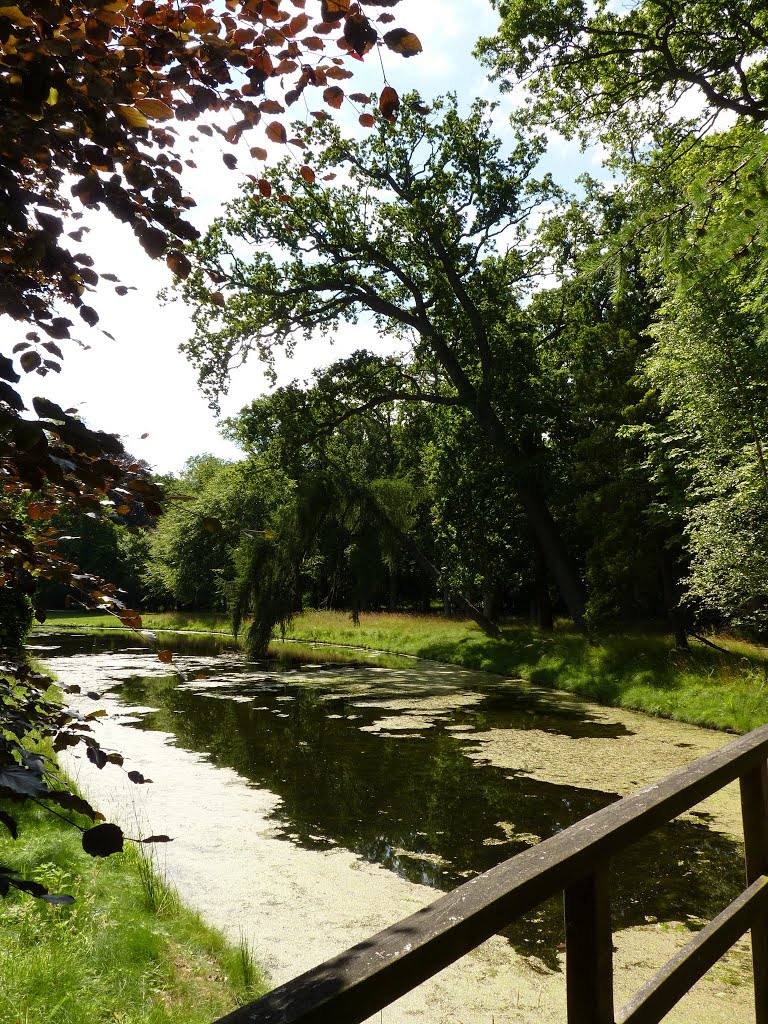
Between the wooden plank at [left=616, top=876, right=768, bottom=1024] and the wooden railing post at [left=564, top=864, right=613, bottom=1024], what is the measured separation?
0.22m

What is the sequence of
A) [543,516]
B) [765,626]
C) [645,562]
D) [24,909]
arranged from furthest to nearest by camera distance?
[543,516] → [645,562] → [765,626] → [24,909]

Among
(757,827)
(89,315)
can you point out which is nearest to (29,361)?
(89,315)

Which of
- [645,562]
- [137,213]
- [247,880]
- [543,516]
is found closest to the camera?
[137,213]

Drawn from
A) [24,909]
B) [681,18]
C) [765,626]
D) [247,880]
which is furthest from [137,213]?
[681,18]

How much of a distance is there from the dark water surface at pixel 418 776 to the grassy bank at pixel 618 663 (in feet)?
3.13

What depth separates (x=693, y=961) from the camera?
184 cm

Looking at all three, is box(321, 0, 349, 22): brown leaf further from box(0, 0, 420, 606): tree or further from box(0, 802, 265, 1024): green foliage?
box(0, 802, 265, 1024): green foliage

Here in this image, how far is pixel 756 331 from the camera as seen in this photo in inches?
400

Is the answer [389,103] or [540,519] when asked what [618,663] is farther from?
[389,103]

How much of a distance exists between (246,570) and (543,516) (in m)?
8.12

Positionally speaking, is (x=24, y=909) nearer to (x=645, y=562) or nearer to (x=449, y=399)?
(x=645, y=562)

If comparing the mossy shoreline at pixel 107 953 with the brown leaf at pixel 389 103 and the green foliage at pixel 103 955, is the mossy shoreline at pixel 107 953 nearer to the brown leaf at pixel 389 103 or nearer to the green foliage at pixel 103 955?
the green foliage at pixel 103 955

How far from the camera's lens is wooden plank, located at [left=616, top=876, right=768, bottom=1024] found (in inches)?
63.3

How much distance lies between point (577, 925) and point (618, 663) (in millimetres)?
13861
